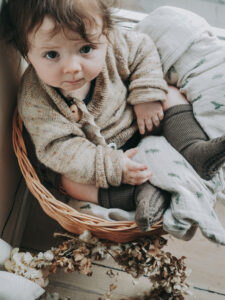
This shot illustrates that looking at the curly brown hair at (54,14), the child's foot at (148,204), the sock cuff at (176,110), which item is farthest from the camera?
the sock cuff at (176,110)

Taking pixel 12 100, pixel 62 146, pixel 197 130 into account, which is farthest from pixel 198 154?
pixel 12 100

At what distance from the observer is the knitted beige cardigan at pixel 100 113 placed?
2.83 ft

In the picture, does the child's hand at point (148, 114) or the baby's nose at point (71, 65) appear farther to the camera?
the child's hand at point (148, 114)

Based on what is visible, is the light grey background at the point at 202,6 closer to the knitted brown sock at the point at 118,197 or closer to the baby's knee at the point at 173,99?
the baby's knee at the point at 173,99

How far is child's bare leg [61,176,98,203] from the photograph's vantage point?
923 mm

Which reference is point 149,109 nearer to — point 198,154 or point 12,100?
point 198,154

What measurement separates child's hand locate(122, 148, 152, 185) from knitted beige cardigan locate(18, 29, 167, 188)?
0.8 inches

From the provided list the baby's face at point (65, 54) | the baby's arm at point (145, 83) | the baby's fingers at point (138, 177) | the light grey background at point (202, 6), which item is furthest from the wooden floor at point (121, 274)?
the light grey background at point (202, 6)

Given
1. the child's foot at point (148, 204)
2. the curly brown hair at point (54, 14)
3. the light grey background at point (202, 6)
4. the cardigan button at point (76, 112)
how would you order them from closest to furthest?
the curly brown hair at point (54, 14), the child's foot at point (148, 204), the cardigan button at point (76, 112), the light grey background at point (202, 6)

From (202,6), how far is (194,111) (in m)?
0.58

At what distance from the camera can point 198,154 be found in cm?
86

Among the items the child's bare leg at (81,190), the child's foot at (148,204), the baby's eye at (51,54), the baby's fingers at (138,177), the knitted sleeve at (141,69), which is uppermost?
the baby's eye at (51,54)

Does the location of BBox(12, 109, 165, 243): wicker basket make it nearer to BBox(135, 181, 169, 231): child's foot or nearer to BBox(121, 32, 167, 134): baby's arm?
BBox(135, 181, 169, 231): child's foot

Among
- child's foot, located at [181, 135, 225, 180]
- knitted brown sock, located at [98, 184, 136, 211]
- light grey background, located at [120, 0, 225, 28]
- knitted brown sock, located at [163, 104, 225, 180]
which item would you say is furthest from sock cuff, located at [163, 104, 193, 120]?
light grey background, located at [120, 0, 225, 28]
